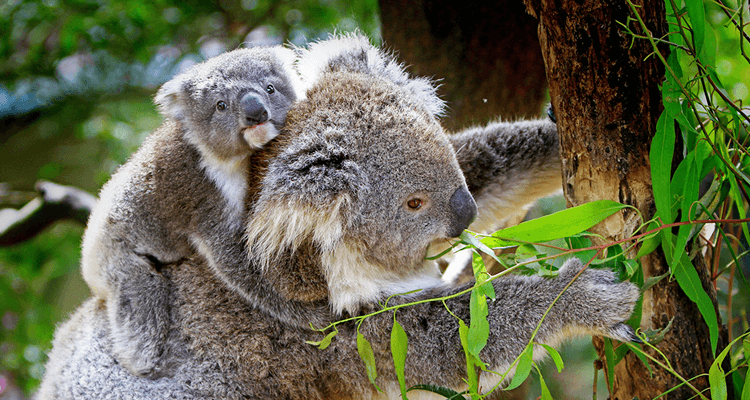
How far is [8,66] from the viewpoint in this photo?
401 centimetres

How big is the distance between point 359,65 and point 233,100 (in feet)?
1.79

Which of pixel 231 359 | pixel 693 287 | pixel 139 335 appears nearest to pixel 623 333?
pixel 693 287

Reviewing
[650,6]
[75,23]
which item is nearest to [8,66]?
[75,23]

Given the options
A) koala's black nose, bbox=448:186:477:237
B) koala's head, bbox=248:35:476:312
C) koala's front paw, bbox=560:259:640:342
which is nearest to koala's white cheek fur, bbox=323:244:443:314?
koala's head, bbox=248:35:476:312

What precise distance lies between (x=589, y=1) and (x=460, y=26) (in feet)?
6.15

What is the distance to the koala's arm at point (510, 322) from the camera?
1.66 m

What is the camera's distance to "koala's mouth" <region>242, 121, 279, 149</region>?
72.6 inches

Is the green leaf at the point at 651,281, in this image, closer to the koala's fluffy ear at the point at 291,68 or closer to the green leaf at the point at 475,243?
the green leaf at the point at 475,243

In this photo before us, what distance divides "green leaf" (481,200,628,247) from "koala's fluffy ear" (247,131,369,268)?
21.9 inches

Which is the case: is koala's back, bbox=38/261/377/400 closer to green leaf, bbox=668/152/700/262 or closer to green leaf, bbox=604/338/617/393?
green leaf, bbox=604/338/617/393

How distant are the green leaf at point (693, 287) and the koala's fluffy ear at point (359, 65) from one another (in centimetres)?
102

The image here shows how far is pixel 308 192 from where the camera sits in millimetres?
1753

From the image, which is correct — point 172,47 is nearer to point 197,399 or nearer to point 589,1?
point 197,399

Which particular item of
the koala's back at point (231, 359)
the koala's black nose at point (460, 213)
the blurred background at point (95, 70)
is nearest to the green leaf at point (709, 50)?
the koala's black nose at point (460, 213)
